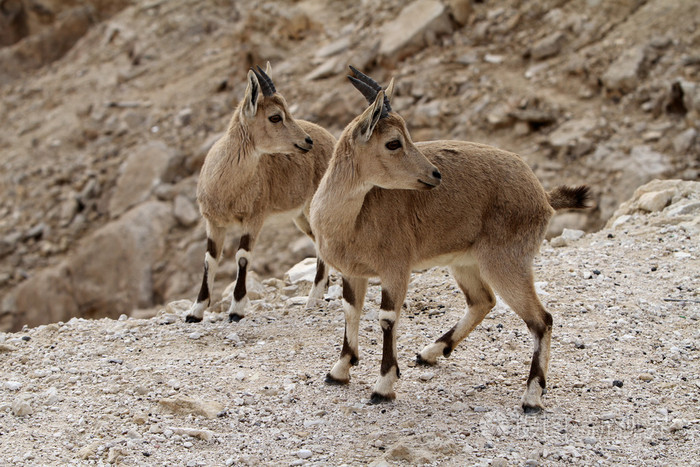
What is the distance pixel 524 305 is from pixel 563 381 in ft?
2.67

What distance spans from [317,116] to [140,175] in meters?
4.17

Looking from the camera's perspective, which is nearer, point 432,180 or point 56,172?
point 432,180

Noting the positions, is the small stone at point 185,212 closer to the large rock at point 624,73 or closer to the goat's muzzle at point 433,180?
the large rock at point 624,73

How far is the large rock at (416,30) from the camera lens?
59.0 feet

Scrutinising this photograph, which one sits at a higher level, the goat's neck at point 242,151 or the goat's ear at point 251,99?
the goat's ear at point 251,99

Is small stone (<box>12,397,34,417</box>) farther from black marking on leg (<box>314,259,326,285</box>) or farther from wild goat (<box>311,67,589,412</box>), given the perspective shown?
black marking on leg (<box>314,259,326,285</box>)

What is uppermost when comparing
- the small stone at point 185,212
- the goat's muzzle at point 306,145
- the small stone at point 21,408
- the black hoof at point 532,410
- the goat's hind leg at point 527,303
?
the goat's muzzle at point 306,145

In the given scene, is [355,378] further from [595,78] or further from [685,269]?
[595,78]

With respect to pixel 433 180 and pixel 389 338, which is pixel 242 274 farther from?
pixel 433 180

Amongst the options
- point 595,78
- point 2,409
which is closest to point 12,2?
point 595,78

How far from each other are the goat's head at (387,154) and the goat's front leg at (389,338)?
0.76 meters

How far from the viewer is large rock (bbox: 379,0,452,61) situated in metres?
18.0

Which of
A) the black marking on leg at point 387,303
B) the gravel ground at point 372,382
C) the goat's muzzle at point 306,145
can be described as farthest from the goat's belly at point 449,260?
the goat's muzzle at point 306,145

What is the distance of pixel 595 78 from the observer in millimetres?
16125
